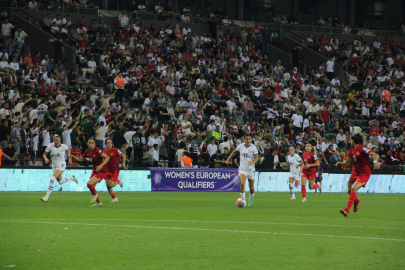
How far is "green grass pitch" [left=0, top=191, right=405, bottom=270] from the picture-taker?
7.25m

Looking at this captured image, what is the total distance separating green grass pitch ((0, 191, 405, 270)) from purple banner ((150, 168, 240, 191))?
39.7 feet


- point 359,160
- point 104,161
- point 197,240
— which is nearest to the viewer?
point 197,240

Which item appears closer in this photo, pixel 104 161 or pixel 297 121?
pixel 104 161

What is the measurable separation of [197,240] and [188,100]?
20.2 m

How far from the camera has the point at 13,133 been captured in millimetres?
23172

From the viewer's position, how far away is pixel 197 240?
944 cm

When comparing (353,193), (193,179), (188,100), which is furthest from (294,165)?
(353,193)

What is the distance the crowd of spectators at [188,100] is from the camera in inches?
966

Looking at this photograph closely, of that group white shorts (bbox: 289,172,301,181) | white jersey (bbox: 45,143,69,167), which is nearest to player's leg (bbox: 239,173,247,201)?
white shorts (bbox: 289,172,301,181)

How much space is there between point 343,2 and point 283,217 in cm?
4154

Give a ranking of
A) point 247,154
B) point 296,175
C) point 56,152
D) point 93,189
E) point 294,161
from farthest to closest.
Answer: point 296,175, point 294,161, point 56,152, point 247,154, point 93,189

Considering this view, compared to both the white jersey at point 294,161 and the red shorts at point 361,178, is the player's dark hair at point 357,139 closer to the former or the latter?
the red shorts at point 361,178

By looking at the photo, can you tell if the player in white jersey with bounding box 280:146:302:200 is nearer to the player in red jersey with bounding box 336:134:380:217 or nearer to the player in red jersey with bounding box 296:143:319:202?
the player in red jersey with bounding box 296:143:319:202

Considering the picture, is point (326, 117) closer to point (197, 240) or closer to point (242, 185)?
point (242, 185)
